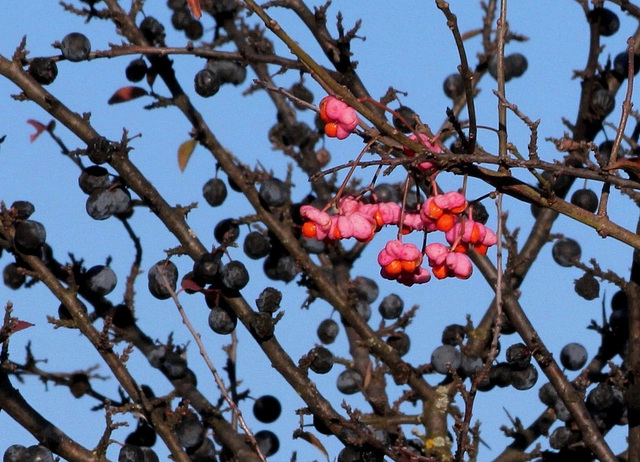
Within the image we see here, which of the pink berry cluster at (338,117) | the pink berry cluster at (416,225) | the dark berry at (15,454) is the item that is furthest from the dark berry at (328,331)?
the pink berry cluster at (338,117)

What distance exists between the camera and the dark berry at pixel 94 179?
3.71m

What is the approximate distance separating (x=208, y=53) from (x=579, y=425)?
6.16 feet

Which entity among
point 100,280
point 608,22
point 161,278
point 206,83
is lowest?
point 161,278

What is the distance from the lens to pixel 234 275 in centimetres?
355

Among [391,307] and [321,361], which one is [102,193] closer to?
[321,361]

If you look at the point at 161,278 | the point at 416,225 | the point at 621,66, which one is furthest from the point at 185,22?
Result: the point at 416,225

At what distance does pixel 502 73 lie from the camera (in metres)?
2.45

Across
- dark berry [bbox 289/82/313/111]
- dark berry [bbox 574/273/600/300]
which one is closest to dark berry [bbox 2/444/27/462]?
dark berry [bbox 289/82/313/111]

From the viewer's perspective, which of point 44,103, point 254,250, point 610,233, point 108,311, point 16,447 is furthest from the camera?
point 254,250

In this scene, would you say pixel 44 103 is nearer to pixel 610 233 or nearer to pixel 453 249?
pixel 453 249

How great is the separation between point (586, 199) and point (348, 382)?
1304 mm

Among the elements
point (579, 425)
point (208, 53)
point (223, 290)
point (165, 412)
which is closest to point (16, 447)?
point (165, 412)

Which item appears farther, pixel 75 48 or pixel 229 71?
pixel 229 71

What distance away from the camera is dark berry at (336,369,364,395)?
442 centimetres
